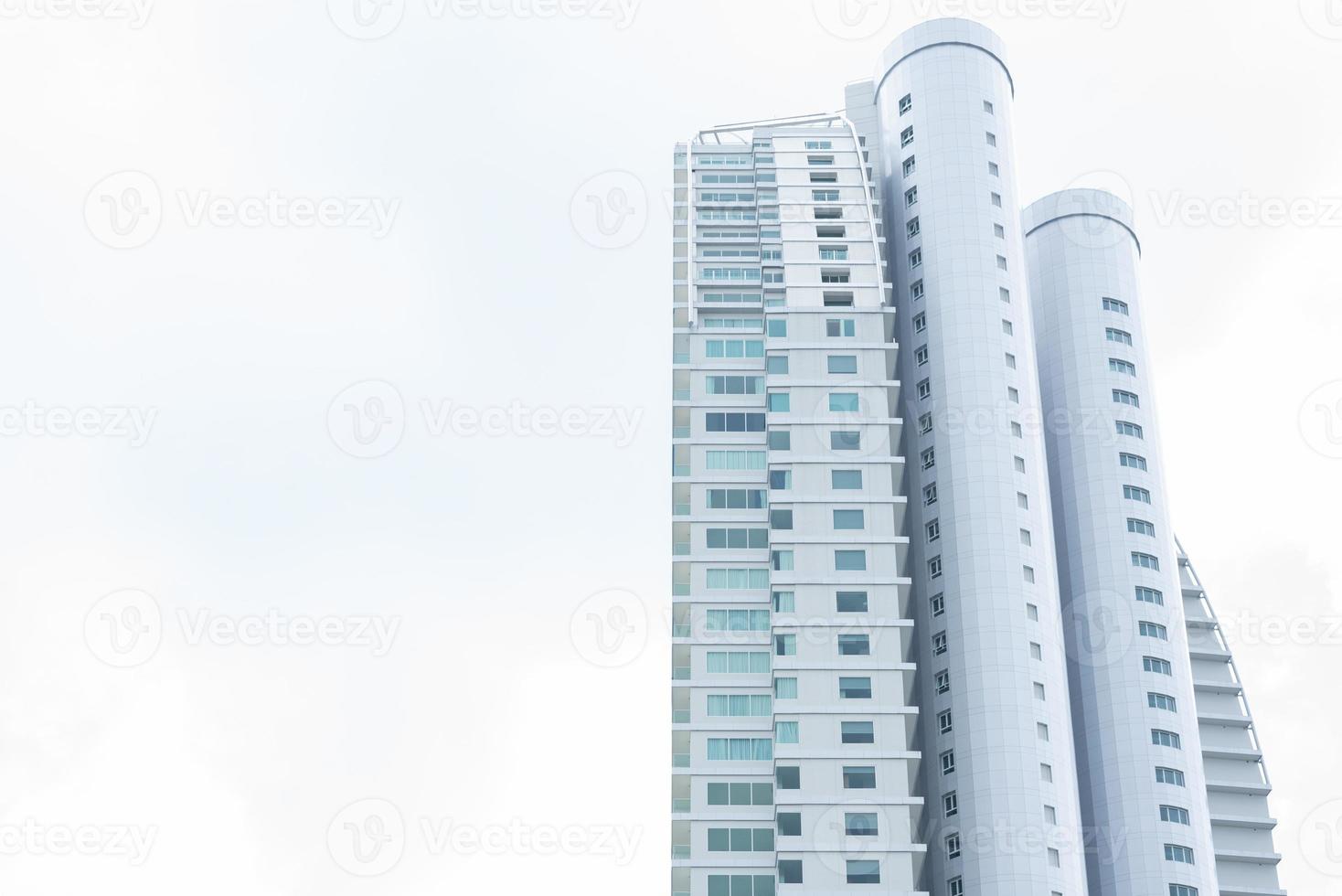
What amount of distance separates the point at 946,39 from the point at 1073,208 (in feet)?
69.5

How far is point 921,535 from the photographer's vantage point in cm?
9650

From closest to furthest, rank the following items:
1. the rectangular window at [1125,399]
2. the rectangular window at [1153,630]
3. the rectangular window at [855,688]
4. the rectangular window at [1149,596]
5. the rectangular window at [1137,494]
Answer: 1. the rectangular window at [855,688]
2. the rectangular window at [1153,630]
3. the rectangular window at [1149,596]
4. the rectangular window at [1137,494]
5. the rectangular window at [1125,399]

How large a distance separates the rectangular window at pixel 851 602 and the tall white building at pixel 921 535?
23 cm

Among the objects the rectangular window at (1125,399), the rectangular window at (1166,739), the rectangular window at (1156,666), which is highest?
the rectangular window at (1125,399)

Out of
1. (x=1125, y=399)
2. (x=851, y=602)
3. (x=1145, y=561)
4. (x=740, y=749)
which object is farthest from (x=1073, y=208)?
(x=740, y=749)

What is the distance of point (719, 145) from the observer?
12162cm

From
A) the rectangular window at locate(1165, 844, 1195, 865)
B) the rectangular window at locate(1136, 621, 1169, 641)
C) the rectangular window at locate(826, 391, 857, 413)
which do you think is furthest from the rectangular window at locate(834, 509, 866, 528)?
the rectangular window at locate(1165, 844, 1195, 865)

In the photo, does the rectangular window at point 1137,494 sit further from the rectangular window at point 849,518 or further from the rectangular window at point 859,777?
the rectangular window at point 859,777

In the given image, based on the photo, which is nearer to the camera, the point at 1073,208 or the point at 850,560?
the point at 850,560

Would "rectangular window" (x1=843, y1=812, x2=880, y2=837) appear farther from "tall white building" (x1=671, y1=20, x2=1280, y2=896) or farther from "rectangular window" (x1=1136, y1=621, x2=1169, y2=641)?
"rectangular window" (x1=1136, y1=621, x2=1169, y2=641)

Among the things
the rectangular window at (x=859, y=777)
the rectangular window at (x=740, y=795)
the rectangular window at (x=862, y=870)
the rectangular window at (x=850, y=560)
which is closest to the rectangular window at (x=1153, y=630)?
the rectangular window at (x=850, y=560)

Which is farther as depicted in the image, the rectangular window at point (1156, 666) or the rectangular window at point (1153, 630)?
the rectangular window at point (1153, 630)

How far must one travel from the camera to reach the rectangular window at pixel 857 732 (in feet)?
278

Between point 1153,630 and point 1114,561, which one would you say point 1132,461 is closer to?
point 1114,561
